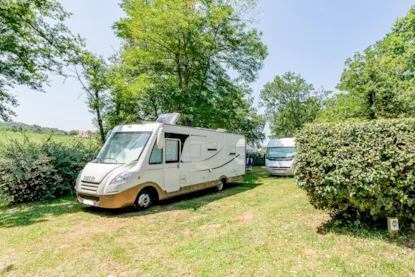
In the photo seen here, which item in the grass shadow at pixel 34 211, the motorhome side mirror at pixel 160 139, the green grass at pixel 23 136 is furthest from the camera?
the green grass at pixel 23 136

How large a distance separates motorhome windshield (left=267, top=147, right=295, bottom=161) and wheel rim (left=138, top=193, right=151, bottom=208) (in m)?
9.30

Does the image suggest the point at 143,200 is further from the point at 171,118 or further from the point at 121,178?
the point at 171,118

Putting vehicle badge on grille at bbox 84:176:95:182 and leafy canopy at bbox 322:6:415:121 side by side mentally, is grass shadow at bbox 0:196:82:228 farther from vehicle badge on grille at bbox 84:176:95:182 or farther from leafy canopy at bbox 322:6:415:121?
leafy canopy at bbox 322:6:415:121

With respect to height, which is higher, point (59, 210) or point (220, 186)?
point (220, 186)

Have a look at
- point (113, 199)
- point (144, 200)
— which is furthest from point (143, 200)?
point (113, 199)

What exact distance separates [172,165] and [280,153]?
28.9 ft

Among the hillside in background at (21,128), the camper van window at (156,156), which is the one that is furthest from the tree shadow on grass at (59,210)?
the hillside in background at (21,128)

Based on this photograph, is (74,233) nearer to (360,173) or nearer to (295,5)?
(360,173)

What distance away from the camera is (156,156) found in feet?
20.5

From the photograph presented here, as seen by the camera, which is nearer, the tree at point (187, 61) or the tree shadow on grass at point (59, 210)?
the tree shadow on grass at point (59, 210)

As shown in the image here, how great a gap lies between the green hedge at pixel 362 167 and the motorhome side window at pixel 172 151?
3810 mm

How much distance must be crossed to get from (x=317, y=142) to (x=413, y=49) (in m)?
18.4

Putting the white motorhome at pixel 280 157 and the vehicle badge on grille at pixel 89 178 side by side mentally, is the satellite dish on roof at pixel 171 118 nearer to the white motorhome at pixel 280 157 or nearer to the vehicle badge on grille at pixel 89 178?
the vehicle badge on grille at pixel 89 178

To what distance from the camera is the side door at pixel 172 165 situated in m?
6.58
